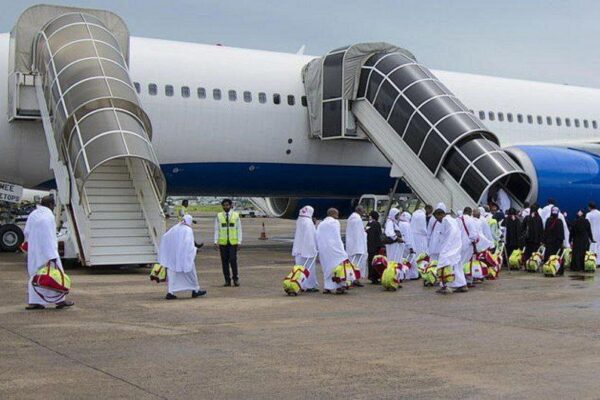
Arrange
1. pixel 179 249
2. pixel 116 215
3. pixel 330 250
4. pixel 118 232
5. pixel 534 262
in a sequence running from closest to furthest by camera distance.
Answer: pixel 179 249
pixel 330 250
pixel 118 232
pixel 116 215
pixel 534 262

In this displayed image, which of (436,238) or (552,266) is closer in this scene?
(436,238)

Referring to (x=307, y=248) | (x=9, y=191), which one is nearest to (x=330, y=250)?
(x=307, y=248)

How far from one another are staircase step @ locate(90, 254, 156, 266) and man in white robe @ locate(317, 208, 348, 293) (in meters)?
3.98

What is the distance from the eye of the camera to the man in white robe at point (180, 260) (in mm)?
12234

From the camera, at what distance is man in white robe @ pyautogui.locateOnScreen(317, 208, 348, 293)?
13125 millimetres

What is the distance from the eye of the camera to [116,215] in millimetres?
16547

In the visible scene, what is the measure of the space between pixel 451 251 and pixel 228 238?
3586 millimetres

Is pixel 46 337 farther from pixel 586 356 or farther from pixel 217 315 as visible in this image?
pixel 586 356

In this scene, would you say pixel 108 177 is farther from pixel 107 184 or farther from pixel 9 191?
pixel 9 191

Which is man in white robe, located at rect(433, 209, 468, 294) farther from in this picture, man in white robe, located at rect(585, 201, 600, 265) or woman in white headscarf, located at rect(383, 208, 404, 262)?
man in white robe, located at rect(585, 201, 600, 265)

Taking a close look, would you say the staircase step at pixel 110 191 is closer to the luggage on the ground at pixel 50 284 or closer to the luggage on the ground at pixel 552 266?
the luggage on the ground at pixel 50 284

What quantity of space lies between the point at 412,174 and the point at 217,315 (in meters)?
10.4

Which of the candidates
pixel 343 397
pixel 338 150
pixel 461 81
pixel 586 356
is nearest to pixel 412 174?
pixel 338 150

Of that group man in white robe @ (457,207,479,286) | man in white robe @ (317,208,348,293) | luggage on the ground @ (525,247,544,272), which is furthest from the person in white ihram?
luggage on the ground @ (525,247,544,272)
